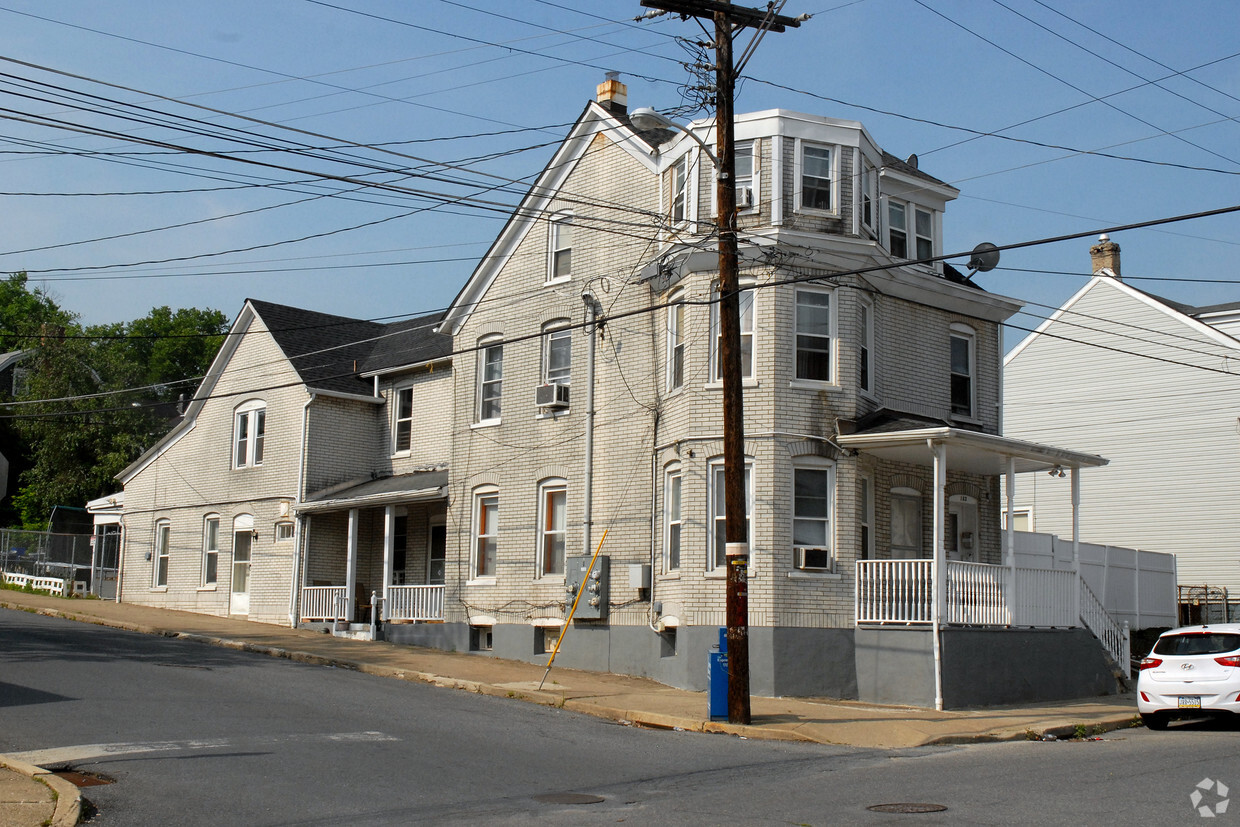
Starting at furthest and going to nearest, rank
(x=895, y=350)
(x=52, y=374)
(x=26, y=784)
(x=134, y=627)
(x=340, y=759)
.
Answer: (x=52, y=374) < (x=134, y=627) < (x=895, y=350) < (x=340, y=759) < (x=26, y=784)

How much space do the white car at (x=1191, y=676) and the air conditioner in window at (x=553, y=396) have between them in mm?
11387

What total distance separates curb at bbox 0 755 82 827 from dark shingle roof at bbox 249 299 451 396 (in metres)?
17.9

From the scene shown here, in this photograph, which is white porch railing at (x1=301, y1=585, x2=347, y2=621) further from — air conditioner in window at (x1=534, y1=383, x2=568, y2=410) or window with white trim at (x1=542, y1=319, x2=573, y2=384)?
window with white trim at (x1=542, y1=319, x2=573, y2=384)

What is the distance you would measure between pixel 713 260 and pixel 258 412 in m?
15.9

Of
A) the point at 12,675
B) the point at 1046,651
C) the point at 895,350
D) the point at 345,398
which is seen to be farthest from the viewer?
the point at 345,398

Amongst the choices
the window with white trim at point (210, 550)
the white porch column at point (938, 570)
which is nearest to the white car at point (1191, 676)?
the white porch column at point (938, 570)

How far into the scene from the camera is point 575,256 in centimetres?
2391

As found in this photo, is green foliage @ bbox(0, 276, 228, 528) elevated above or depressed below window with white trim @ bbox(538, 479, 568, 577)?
above

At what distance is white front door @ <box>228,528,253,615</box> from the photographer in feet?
101

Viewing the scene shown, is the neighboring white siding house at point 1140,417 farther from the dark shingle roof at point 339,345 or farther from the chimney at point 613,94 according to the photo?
the dark shingle roof at point 339,345

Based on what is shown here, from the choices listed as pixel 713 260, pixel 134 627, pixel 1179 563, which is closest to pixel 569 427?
pixel 713 260

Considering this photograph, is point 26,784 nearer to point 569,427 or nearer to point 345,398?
point 569,427

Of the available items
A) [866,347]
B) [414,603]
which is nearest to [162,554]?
[414,603]

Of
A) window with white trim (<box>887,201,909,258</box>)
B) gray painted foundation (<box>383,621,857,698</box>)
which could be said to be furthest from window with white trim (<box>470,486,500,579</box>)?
window with white trim (<box>887,201,909,258</box>)
